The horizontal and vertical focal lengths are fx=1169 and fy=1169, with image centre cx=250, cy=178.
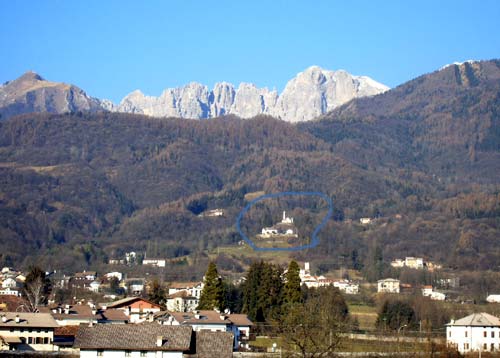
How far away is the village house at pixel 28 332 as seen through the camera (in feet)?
200

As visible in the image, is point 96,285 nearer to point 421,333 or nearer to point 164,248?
point 164,248

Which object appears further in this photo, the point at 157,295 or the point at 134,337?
the point at 157,295

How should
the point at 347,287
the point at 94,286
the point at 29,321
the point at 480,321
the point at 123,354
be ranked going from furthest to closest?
the point at 94,286
the point at 347,287
the point at 480,321
the point at 29,321
the point at 123,354

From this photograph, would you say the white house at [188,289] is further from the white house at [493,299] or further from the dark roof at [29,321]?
the dark roof at [29,321]

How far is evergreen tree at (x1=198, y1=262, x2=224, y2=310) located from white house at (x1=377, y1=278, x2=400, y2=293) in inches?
1807

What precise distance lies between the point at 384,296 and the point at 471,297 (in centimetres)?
1217

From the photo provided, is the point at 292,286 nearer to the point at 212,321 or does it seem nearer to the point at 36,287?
the point at 212,321

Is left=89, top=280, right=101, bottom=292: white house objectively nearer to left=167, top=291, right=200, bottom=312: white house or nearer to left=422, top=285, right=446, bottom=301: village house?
left=167, top=291, right=200, bottom=312: white house

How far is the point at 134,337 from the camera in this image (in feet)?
187

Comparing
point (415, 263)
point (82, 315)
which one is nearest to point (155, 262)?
point (415, 263)

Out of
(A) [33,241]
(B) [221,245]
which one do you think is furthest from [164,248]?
(A) [33,241]

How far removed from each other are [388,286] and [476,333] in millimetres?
55482

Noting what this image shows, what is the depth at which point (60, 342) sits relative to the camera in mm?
63906

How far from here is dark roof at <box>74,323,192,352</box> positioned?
56156 millimetres
